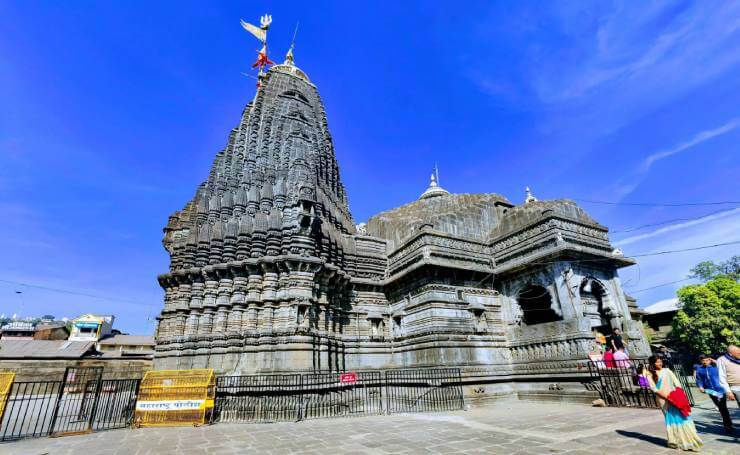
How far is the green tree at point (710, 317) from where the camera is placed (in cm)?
2297

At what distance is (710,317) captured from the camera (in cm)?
2347

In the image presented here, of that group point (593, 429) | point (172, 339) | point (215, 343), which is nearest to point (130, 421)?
point (215, 343)

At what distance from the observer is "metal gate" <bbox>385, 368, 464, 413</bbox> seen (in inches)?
486

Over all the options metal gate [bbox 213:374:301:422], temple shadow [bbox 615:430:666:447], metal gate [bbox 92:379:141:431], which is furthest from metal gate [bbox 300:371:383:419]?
temple shadow [bbox 615:430:666:447]

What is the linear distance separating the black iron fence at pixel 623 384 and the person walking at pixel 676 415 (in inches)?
177

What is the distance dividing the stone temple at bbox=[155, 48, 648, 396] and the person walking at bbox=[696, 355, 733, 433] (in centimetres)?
537

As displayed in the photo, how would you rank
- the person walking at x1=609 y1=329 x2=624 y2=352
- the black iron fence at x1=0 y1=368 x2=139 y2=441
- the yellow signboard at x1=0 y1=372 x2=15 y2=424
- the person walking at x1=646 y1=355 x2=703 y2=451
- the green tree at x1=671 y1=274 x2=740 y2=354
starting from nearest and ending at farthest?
1. the person walking at x1=646 y1=355 x2=703 y2=451
2. the black iron fence at x1=0 y1=368 x2=139 y2=441
3. the yellow signboard at x1=0 y1=372 x2=15 y2=424
4. the person walking at x1=609 y1=329 x2=624 y2=352
5. the green tree at x1=671 y1=274 x2=740 y2=354

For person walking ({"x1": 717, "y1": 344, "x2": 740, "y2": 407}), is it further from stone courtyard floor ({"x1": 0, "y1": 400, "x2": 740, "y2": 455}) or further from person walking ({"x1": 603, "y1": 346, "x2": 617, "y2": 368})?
person walking ({"x1": 603, "y1": 346, "x2": 617, "y2": 368})

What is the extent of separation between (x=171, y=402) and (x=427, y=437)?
7.94 meters

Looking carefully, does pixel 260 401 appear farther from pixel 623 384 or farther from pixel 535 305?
pixel 535 305

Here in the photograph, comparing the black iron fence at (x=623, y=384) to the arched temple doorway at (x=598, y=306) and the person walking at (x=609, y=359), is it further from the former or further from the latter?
the arched temple doorway at (x=598, y=306)

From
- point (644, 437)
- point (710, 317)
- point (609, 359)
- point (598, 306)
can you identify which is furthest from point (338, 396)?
point (710, 317)

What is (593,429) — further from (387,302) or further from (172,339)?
(172,339)

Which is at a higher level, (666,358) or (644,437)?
(666,358)
